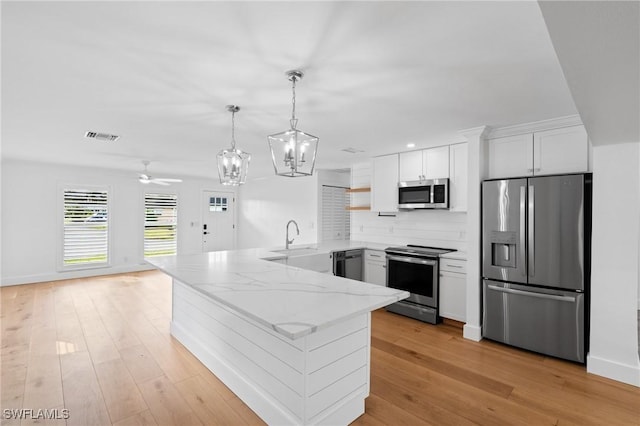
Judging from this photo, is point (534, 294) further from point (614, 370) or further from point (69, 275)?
point (69, 275)

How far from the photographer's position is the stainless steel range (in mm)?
3967

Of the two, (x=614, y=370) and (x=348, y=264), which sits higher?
(x=348, y=264)

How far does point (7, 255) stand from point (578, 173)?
8.87 metres

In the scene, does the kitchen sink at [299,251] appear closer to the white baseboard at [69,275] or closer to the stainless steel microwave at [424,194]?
the stainless steel microwave at [424,194]

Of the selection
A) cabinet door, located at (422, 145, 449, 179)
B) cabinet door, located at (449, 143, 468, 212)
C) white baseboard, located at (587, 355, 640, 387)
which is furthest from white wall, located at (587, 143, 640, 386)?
cabinet door, located at (422, 145, 449, 179)

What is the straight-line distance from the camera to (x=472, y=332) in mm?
3496

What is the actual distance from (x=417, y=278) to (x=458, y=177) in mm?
1459

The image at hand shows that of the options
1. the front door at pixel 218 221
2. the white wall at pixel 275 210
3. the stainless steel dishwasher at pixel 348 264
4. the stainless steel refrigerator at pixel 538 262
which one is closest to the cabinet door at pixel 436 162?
the stainless steel refrigerator at pixel 538 262

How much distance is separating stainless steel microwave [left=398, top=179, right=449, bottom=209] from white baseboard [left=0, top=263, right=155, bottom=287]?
462cm

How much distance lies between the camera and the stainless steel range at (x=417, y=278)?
13.0 ft

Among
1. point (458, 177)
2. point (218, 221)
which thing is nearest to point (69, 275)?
point (218, 221)

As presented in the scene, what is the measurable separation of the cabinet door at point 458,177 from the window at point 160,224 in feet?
21.6

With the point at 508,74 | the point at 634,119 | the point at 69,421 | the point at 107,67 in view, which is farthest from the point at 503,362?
the point at 107,67

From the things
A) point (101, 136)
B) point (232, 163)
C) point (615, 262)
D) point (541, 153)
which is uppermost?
point (101, 136)
